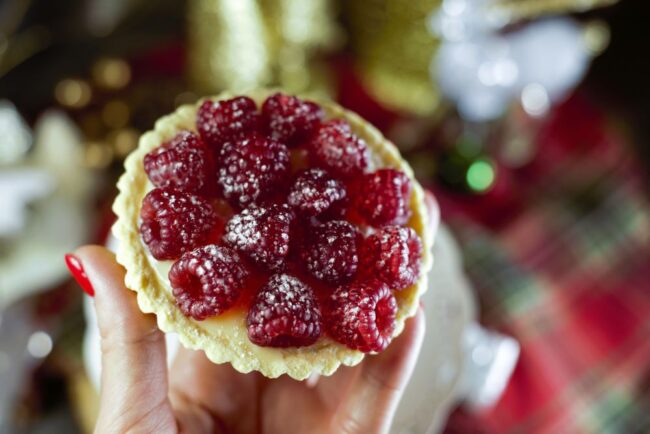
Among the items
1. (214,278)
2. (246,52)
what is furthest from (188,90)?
(214,278)

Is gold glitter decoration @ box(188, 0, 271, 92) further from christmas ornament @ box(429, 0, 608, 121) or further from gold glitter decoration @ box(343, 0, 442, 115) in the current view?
christmas ornament @ box(429, 0, 608, 121)

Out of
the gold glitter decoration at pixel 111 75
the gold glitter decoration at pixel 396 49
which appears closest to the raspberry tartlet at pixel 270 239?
the gold glitter decoration at pixel 396 49

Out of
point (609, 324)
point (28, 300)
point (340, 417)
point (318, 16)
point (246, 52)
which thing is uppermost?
point (318, 16)

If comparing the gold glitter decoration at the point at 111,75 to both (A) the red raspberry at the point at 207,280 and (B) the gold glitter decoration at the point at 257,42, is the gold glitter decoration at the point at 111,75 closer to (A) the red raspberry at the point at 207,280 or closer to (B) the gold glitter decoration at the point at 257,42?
(B) the gold glitter decoration at the point at 257,42

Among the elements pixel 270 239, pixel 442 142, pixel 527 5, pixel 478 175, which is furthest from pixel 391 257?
pixel 442 142

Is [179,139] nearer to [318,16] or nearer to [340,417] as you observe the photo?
[340,417]

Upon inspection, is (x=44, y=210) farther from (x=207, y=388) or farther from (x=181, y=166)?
(x=181, y=166)
